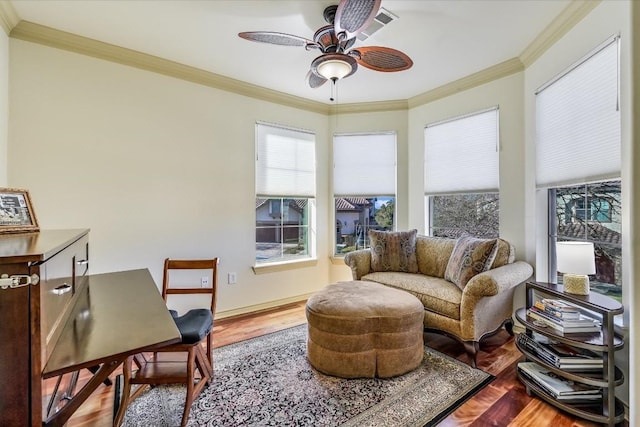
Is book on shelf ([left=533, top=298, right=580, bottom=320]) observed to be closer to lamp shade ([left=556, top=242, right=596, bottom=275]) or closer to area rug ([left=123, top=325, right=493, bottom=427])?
lamp shade ([left=556, top=242, right=596, bottom=275])

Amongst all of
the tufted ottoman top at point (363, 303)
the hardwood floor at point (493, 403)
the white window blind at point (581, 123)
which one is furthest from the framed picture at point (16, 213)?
the white window blind at point (581, 123)

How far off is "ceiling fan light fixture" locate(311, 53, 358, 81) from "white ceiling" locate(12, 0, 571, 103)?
384 millimetres

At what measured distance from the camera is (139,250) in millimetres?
2674

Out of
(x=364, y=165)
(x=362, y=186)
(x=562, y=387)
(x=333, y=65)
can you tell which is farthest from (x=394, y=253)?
(x=333, y=65)

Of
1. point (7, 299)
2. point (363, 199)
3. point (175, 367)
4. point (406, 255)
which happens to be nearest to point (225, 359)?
point (175, 367)

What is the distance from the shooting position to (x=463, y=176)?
10.7ft

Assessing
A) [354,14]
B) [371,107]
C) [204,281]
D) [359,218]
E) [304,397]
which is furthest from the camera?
[359,218]

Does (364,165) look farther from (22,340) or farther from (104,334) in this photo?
(22,340)

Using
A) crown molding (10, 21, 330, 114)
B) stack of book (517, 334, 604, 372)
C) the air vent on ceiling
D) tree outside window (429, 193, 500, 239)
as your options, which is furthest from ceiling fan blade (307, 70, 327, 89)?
stack of book (517, 334, 604, 372)

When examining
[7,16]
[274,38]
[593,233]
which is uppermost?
[7,16]

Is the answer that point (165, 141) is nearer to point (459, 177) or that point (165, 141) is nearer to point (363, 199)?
point (363, 199)

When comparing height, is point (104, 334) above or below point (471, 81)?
below

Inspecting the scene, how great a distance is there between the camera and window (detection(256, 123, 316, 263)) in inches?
136

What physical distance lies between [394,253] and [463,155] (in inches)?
53.4
